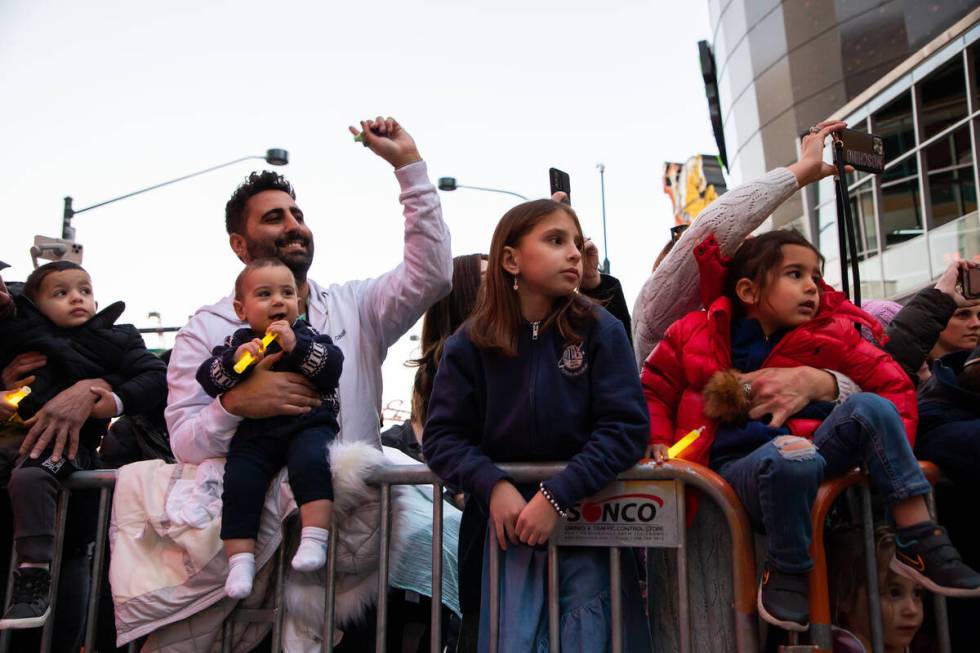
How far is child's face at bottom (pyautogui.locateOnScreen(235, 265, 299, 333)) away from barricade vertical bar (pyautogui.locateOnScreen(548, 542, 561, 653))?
5.07ft

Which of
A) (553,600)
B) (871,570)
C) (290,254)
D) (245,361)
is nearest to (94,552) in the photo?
(245,361)

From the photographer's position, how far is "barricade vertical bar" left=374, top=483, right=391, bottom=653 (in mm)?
3049

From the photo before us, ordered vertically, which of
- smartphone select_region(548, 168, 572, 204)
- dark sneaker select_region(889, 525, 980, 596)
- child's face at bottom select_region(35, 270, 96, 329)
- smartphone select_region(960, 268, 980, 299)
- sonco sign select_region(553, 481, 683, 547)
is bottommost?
dark sneaker select_region(889, 525, 980, 596)

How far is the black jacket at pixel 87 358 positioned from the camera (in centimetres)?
404

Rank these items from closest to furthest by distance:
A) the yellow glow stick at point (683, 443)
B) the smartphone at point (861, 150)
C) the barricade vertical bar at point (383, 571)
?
the yellow glow stick at point (683, 443) → the barricade vertical bar at point (383, 571) → the smartphone at point (861, 150)

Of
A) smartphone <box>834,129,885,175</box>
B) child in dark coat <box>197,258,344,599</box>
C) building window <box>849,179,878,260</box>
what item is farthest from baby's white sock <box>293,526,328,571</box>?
building window <box>849,179,878,260</box>

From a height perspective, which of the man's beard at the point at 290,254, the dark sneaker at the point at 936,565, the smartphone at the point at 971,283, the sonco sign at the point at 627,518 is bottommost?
the dark sneaker at the point at 936,565

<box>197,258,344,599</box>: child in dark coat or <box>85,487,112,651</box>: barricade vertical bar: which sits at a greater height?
<box>197,258,344,599</box>: child in dark coat

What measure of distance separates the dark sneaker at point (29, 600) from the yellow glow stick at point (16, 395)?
2.53 ft

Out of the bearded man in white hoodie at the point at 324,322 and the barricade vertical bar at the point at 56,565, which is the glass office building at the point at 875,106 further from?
the barricade vertical bar at the point at 56,565

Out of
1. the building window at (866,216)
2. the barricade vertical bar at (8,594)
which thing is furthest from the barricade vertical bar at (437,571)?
the building window at (866,216)

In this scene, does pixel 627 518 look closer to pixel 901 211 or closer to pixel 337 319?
pixel 337 319

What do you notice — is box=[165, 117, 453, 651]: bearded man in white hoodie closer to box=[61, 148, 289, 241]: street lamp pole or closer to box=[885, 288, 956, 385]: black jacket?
box=[885, 288, 956, 385]: black jacket

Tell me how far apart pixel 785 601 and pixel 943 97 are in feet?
64.8
